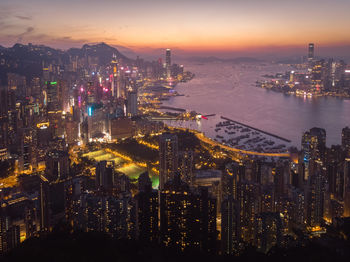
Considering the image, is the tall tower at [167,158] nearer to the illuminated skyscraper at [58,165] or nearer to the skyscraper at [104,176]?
the skyscraper at [104,176]

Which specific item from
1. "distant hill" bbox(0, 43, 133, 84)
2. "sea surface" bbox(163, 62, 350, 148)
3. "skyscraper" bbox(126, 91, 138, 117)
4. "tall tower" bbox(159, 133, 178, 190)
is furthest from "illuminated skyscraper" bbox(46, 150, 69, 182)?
"distant hill" bbox(0, 43, 133, 84)

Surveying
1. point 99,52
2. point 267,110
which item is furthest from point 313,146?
point 99,52

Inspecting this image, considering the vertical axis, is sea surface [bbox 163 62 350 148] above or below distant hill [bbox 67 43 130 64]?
below

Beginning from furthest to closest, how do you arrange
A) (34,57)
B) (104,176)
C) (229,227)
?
(34,57) → (104,176) → (229,227)

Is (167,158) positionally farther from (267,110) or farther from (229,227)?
(267,110)

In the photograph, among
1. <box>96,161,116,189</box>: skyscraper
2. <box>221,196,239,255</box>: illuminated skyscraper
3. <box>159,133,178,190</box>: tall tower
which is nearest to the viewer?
<box>221,196,239,255</box>: illuminated skyscraper

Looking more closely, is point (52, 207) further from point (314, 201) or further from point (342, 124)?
point (342, 124)

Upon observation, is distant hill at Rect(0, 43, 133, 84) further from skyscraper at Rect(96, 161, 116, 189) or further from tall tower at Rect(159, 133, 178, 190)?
tall tower at Rect(159, 133, 178, 190)

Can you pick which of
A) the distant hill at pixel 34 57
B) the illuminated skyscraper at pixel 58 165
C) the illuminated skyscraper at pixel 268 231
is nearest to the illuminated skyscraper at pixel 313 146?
the illuminated skyscraper at pixel 268 231
